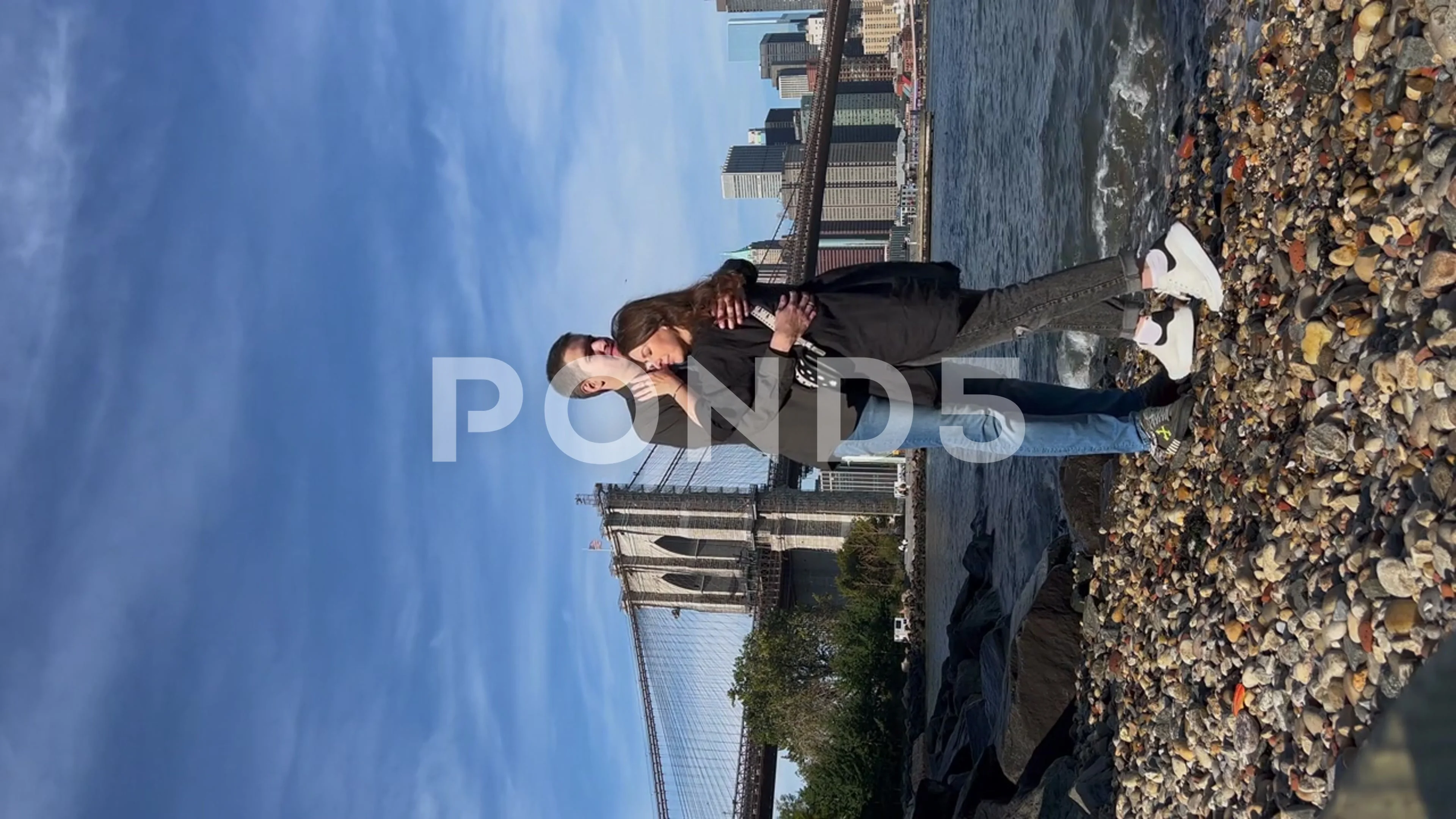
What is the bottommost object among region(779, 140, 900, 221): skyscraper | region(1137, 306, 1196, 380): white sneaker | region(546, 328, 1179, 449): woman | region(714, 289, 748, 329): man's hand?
region(546, 328, 1179, 449): woman

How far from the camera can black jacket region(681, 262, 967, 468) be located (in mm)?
4566

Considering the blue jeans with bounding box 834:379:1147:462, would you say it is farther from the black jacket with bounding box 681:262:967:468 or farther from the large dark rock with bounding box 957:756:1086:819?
the large dark rock with bounding box 957:756:1086:819

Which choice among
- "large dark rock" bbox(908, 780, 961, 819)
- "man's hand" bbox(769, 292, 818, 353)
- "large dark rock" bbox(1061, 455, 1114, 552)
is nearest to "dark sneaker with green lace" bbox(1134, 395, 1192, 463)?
"large dark rock" bbox(1061, 455, 1114, 552)

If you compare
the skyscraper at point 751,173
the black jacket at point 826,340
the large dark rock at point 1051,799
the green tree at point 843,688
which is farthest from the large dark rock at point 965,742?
the skyscraper at point 751,173

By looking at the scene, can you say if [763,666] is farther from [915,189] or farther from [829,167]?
[829,167]

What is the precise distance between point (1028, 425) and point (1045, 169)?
7288 millimetres

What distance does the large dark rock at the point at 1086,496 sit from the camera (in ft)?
21.8

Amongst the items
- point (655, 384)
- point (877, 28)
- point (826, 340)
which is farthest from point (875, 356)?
point (877, 28)

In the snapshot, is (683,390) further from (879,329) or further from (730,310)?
(879,329)

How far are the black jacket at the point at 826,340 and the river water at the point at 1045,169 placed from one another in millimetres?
2645

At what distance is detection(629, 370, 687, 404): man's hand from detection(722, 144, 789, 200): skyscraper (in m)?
109

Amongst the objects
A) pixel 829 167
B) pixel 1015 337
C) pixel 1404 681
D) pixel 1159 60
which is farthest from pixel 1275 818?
pixel 829 167

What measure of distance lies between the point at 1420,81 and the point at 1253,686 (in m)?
2.32

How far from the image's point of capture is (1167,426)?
15.9ft
